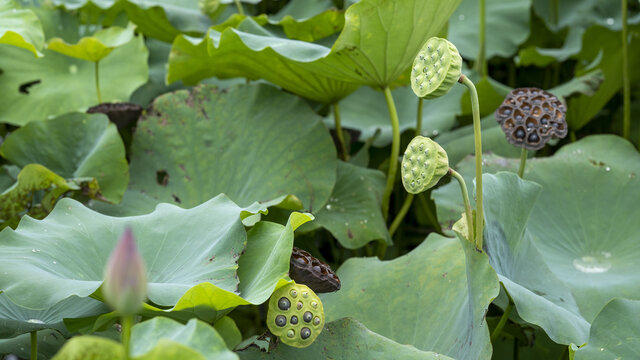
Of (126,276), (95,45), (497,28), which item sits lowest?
(497,28)

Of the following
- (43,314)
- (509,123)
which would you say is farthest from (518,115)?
(43,314)

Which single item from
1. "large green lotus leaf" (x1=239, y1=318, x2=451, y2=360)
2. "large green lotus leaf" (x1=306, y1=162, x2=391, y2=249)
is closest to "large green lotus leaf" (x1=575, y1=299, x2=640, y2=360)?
"large green lotus leaf" (x1=239, y1=318, x2=451, y2=360)

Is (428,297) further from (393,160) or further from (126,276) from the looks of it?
(126,276)

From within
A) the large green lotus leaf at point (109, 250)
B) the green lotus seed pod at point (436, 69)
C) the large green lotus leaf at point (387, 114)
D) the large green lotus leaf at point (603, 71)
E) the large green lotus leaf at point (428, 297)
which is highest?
the green lotus seed pod at point (436, 69)

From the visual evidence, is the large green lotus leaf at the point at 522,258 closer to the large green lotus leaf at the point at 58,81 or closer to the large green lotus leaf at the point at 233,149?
the large green lotus leaf at the point at 233,149

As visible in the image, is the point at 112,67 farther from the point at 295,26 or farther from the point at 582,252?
the point at 582,252

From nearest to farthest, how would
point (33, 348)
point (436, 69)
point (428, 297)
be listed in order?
point (436, 69)
point (33, 348)
point (428, 297)

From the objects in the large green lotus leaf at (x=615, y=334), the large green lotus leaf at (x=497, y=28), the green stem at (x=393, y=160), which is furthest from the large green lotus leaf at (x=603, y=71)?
the large green lotus leaf at (x=615, y=334)
